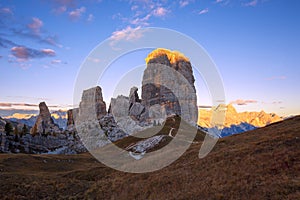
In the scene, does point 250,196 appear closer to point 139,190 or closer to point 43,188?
point 139,190

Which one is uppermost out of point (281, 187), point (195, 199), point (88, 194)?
point (281, 187)

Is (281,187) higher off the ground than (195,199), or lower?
higher

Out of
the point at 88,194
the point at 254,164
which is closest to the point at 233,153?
the point at 254,164

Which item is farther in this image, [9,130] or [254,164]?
[9,130]

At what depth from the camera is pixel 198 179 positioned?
94.5 feet

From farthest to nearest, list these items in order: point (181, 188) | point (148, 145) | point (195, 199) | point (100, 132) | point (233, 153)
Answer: point (100, 132)
point (148, 145)
point (233, 153)
point (181, 188)
point (195, 199)

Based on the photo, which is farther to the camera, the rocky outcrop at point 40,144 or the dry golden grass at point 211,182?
the rocky outcrop at point 40,144

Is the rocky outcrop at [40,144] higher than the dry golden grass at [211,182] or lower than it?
lower

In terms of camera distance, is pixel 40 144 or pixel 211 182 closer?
pixel 211 182

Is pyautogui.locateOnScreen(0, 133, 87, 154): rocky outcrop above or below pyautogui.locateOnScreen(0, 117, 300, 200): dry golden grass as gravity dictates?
below

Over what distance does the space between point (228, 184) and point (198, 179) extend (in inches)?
195

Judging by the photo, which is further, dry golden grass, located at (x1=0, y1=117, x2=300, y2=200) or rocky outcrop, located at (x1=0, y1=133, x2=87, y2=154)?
rocky outcrop, located at (x1=0, y1=133, x2=87, y2=154)

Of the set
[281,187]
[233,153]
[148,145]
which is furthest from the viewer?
[148,145]

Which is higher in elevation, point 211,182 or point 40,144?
point 211,182
